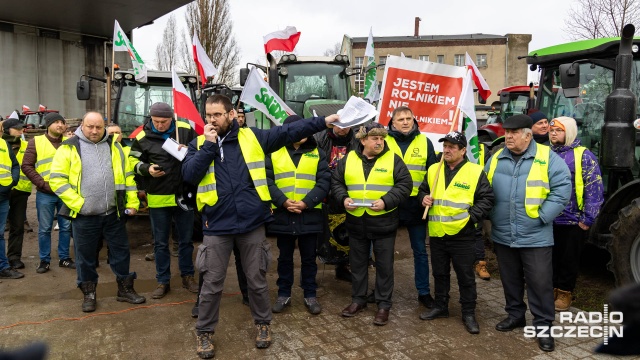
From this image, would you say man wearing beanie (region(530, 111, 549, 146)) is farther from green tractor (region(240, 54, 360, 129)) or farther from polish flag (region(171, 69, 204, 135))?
green tractor (region(240, 54, 360, 129))

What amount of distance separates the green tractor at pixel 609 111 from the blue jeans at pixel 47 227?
244 inches

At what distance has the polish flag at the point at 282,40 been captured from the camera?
7.80 meters

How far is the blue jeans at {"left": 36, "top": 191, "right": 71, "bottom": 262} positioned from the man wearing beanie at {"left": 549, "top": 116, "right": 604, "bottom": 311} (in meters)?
5.82

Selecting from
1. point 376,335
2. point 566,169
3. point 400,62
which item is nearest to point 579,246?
point 566,169

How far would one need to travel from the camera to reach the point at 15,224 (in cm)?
627

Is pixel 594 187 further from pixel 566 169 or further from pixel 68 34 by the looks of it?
pixel 68 34

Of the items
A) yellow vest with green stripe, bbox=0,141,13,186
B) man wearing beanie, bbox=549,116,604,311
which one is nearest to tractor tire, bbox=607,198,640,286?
man wearing beanie, bbox=549,116,604,311

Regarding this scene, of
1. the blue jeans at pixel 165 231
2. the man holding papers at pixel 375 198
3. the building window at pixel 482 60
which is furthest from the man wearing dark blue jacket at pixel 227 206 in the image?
the building window at pixel 482 60

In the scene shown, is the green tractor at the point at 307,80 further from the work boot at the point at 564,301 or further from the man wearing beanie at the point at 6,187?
the work boot at the point at 564,301

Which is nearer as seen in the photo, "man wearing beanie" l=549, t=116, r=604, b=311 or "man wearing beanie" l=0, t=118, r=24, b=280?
"man wearing beanie" l=549, t=116, r=604, b=311

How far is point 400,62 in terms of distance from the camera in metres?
5.16

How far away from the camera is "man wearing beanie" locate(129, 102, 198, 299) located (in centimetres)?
492

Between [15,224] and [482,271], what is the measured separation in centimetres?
590

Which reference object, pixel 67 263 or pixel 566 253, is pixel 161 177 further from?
pixel 566 253
